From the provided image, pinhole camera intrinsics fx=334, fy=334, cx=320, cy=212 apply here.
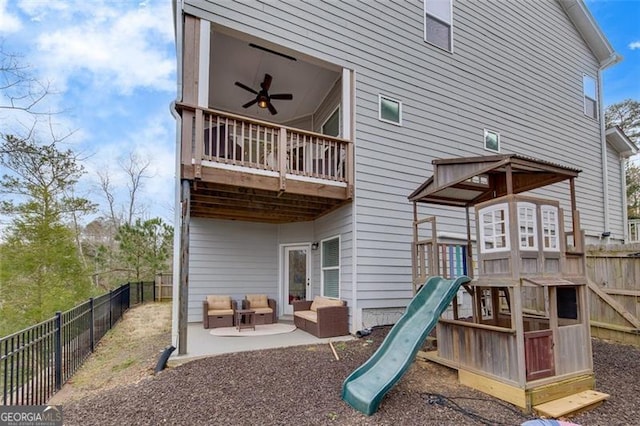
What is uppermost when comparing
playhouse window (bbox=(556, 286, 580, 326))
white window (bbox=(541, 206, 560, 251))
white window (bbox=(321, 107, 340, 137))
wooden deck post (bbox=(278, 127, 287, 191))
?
white window (bbox=(321, 107, 340, 137))

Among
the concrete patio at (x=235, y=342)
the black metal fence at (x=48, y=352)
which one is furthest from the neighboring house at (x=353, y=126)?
the black metal fence at (x=48, y=352)

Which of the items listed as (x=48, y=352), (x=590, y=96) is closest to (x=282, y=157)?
(x=48, y=352)

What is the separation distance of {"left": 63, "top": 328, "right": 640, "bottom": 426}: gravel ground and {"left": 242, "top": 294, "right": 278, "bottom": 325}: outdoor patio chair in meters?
2.94

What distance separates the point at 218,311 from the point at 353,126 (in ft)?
17.5

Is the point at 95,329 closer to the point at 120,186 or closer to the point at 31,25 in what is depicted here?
the point at 31,25

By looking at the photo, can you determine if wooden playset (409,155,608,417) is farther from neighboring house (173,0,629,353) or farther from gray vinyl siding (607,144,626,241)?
gray vinyl siding (607,144,626,241)

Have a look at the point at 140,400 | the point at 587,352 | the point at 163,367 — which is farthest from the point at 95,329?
the point at 587,352

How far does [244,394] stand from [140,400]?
1.15 metres

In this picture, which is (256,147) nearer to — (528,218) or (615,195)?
(528,218)

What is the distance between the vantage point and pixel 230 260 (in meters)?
9.26

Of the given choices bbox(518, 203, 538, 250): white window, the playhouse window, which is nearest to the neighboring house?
the playhouse window

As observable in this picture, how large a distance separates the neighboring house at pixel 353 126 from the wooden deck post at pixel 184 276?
0.02 m

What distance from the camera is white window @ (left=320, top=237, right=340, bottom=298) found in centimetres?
748

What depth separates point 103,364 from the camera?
6262 mm
